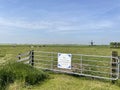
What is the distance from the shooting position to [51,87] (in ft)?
37.8

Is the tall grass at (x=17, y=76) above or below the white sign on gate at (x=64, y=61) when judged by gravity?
below

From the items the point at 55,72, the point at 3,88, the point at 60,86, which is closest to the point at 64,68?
the point at 55,72

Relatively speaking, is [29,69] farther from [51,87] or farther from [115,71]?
[115,71]

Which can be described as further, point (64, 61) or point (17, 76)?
point (64, 61)

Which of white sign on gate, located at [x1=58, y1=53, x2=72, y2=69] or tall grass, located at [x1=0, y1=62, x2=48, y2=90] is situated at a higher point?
white sign on gate, located at [x1=58, y1=53, x2=72, y2=69]

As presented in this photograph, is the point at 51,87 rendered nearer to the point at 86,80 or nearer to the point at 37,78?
the point at 37,78

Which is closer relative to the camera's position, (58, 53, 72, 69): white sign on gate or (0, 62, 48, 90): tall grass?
(0, 62, 48, 90): tall grass

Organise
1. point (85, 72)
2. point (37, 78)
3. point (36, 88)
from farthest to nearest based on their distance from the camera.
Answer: point (85, 72)
point (37, 78)
point (36, 88)

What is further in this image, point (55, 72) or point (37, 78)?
point (55, 72)

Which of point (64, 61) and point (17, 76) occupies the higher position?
point (64, 61)

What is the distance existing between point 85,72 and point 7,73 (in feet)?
14.6

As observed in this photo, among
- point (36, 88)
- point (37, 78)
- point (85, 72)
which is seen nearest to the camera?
point (36, 88)

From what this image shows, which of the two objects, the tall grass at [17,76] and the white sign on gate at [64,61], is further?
the white sign on gate at [64,61]

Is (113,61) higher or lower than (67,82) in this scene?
higher
